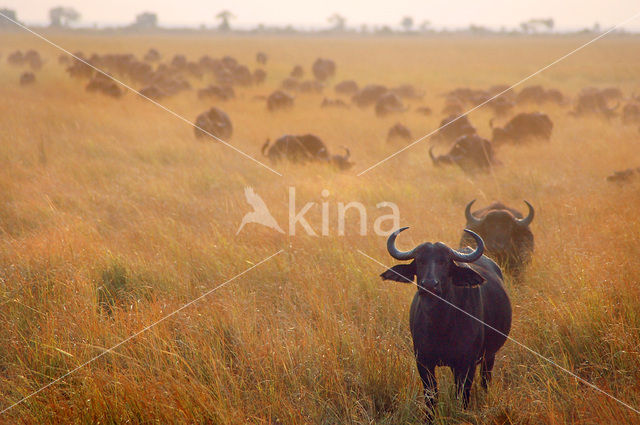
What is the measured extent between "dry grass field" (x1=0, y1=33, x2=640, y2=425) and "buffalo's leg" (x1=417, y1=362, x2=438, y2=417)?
96mm

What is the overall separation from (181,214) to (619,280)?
5743 mm

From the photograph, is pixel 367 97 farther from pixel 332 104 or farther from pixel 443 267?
pixel 443 267

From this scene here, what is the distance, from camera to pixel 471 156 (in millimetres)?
10492

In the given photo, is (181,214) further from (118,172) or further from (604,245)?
(604,245)

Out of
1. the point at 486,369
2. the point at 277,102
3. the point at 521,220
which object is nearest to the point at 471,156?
the point at 521,220

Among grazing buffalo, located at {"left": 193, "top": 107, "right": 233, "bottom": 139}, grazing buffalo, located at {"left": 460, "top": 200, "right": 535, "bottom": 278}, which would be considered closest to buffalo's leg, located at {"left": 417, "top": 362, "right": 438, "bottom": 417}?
grazing buffalo, located at {"left": 460, "top": 200, "right": 535, "bottom": 278}

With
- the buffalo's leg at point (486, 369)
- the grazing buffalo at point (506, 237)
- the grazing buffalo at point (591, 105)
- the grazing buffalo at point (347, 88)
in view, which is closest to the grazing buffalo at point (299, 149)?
the grazing buffalo at point (506, 237)

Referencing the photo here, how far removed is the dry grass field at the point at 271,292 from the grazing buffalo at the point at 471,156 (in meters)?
0.41

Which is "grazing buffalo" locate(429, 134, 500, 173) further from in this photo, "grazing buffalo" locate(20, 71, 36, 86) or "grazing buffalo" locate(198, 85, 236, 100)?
"grazing buffalo" locate(20, 71, 36, 86)

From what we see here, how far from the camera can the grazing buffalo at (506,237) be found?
5332 millimetres

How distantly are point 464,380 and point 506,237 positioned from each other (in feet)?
7.81

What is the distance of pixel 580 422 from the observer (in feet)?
10.1

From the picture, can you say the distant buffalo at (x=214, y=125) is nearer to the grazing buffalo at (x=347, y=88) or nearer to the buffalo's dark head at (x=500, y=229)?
the buffalo's dark head at (x=500, y=229)

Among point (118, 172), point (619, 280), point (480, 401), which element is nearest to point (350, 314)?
point (480, 401)
